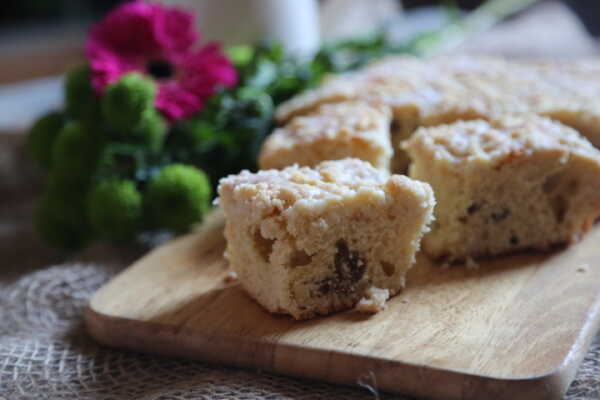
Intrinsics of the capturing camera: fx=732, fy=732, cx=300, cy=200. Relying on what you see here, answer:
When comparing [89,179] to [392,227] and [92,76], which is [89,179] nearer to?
[92,76]

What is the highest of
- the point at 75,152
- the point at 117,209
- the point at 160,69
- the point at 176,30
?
the point at 176,30

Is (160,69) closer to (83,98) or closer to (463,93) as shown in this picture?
(83,98)

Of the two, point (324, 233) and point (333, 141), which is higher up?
point (333, 141)

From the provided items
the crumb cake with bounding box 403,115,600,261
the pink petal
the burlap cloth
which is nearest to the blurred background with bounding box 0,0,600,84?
the pink petal

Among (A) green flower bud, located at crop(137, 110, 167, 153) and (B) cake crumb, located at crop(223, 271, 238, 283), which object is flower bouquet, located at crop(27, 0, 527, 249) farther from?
(B) cake crumb, located at crop(223, 271, 238, 283)

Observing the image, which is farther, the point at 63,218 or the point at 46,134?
the point at 46,134

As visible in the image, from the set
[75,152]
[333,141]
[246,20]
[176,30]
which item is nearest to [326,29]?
[246,20]

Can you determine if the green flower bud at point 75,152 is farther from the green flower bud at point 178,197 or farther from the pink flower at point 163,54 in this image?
the green flower bud at point 178,197
